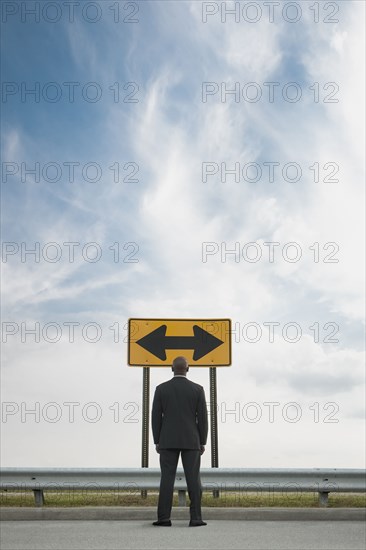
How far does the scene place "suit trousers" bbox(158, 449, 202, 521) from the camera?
9.76 meters

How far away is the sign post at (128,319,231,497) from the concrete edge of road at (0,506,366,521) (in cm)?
315

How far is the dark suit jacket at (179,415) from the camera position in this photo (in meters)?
9.74

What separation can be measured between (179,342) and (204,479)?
11.4 feet

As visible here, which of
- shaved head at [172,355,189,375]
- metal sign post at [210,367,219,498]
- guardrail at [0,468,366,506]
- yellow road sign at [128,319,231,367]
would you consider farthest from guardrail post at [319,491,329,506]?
yellow road sign at [128,319,231,367]

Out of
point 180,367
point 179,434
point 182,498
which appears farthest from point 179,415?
point 182,498

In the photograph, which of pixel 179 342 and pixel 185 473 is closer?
pixel 185 473

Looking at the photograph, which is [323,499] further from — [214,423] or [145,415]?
[145,415]

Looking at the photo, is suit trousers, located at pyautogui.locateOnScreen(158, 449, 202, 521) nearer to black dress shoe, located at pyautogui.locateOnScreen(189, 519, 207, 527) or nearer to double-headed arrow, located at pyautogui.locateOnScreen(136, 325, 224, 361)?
black dress shoe, located at pyautogui.locateOnScreen(189, 519, 207, 527)

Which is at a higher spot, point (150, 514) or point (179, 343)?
point (179, 343)

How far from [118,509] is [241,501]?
2056 mm

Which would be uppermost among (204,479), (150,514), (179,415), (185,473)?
(179,415)

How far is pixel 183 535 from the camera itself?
30.1 ft

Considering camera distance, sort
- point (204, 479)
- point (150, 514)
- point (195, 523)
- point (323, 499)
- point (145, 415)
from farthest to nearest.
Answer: point (145, 415) → point (323, 499) → point (204, 479) → point (150, 514) → point (195, 523)

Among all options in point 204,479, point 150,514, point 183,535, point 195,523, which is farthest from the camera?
point 204,479
